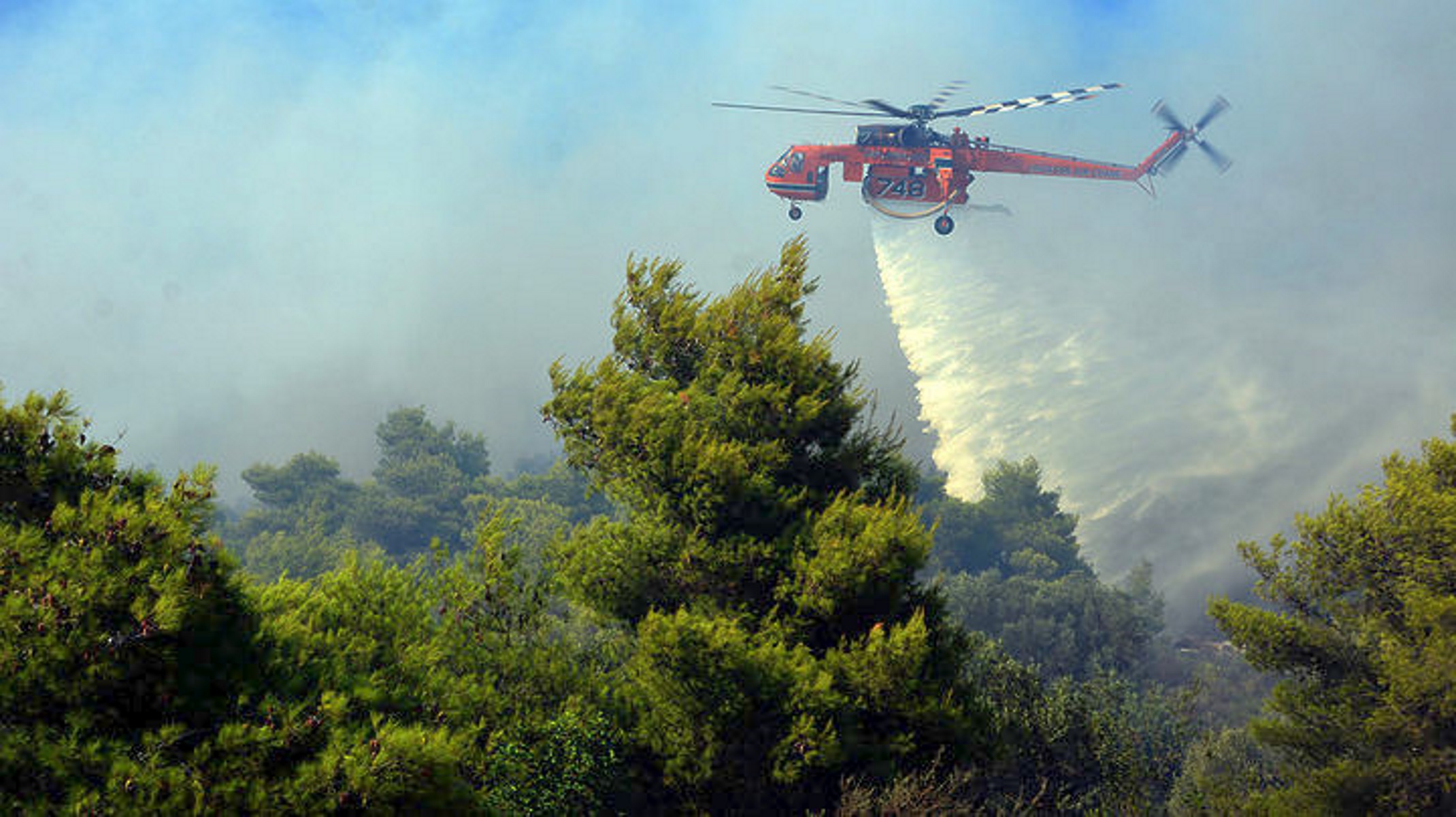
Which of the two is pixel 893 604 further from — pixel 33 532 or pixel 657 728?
pixel 33 532

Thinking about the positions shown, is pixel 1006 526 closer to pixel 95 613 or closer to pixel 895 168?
pixel 895 168

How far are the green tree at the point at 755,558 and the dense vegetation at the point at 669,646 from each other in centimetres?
6

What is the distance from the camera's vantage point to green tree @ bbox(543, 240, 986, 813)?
14.3 m

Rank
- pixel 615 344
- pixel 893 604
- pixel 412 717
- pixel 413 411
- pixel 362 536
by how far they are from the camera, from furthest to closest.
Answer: pixel 413 411 < pixel 362 536 < pixel 615 344 < pixel 893 604 < pixel 412 717

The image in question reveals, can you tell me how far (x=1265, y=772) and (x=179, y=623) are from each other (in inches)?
1528

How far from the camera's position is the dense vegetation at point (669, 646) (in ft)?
30.8

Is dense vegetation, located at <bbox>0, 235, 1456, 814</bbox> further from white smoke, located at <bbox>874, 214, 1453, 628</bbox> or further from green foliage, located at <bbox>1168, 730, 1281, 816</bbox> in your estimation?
white smoke, located at <bbox>874, 214, 1453, 628</bbox>

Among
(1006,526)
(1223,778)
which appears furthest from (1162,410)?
(1223,778)

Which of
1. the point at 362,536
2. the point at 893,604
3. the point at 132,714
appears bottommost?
the point at 132,714

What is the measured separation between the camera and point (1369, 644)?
2031 cm

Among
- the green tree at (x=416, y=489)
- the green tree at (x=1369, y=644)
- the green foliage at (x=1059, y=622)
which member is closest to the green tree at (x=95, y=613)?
the green tree at (x=1369, y=644)

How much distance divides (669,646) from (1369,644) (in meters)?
16.6

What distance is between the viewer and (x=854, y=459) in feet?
60.4

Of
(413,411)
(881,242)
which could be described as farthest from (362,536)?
(881,242)
